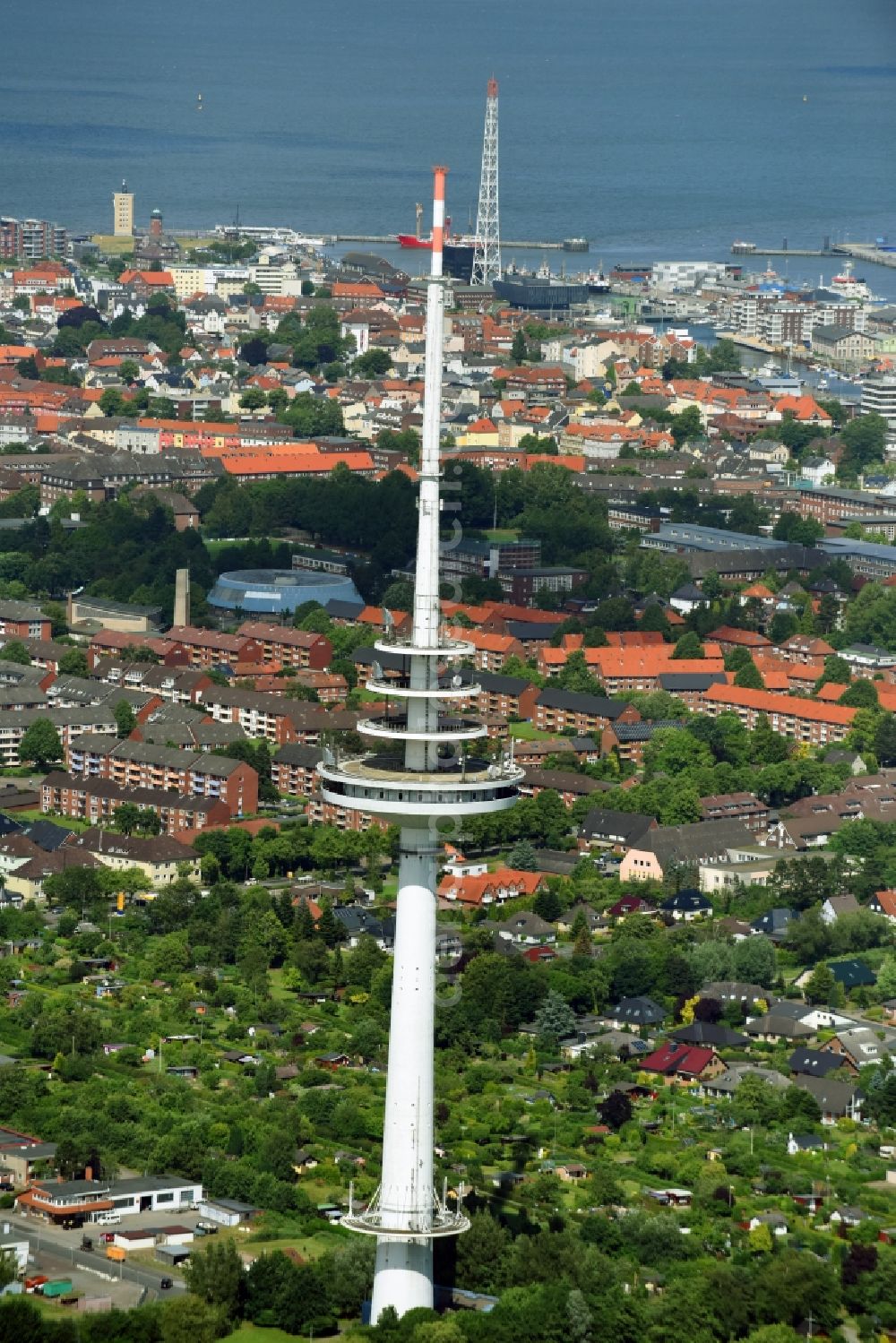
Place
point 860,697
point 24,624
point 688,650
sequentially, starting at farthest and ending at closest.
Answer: point 24,624
point 688,650
point 860,697

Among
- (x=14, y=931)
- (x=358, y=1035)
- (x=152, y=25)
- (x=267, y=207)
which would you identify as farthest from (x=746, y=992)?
(x=152, y=25)

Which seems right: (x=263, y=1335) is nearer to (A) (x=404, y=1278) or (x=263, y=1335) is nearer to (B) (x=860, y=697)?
(A) (x=404, y=1278)

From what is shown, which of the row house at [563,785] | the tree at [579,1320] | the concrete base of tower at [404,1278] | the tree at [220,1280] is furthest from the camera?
the row house at [563,785]

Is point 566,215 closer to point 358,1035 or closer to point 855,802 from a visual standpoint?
point 855,802

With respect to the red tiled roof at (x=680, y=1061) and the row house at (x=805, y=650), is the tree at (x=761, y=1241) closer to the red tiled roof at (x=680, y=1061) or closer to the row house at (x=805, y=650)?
the red tiled roof at (x=680, y=1061)

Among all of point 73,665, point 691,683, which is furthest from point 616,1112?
point 73,665

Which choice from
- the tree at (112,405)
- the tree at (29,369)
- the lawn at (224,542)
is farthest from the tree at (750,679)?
the tree at (29,369)
